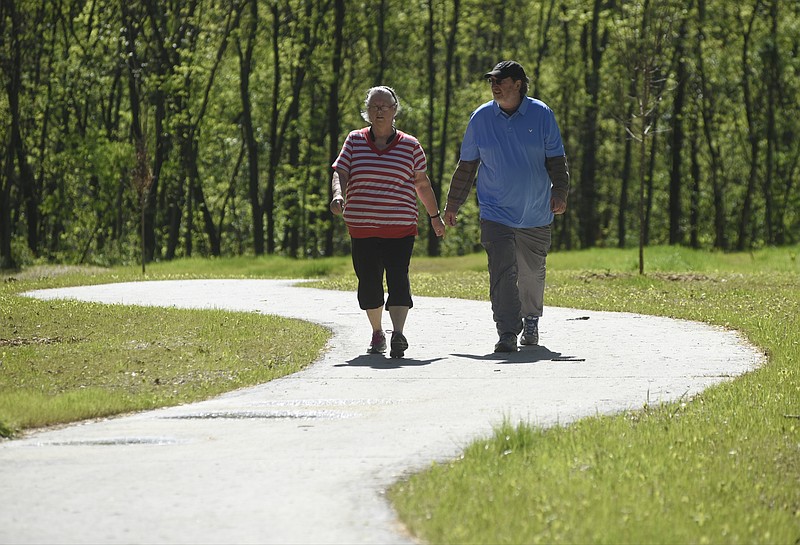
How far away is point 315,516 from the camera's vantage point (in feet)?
17.5

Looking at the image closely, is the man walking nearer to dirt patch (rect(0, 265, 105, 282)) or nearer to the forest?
dirt patch (rect(0, 265, 105, 282))

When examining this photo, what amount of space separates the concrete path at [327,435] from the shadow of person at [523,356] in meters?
0.02

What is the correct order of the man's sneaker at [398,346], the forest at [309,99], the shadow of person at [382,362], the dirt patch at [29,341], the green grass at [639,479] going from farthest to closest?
the forest at [309,99] → the dirt patch at [29,341] → the man's sneaker at [398,346] → the shadow of person at [382,362] → the green grass at [639,479]

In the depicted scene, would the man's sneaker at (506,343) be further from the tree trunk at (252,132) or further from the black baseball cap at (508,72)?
the tree trunk at (252,132)

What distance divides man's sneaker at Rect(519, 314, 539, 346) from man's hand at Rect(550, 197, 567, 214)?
1113mm

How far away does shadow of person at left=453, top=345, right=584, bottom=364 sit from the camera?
11.0m

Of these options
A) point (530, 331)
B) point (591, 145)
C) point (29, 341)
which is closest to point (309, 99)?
point (591, 145)

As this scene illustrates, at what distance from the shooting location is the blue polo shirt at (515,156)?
11.2 metres

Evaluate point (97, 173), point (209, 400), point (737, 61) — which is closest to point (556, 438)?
point (209, 400)

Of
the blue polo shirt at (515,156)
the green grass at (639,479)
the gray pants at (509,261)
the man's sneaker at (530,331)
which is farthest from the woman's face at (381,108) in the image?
the green grass at (639,479)

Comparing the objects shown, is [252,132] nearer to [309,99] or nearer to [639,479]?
[309,99]

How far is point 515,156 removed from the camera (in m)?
11.2

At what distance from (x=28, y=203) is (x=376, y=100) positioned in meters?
36.6

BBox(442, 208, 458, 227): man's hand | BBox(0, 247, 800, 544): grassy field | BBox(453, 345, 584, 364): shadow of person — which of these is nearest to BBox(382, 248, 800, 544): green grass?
BBox(0, 247, 800, 544): grassy field
